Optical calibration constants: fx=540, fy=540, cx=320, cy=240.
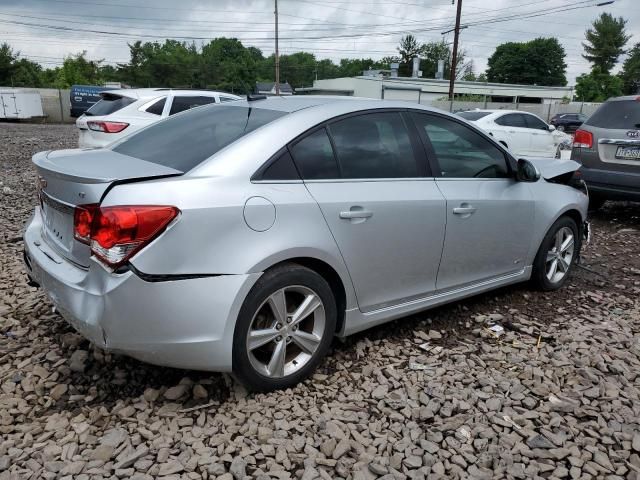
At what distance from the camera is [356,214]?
3.00 metres

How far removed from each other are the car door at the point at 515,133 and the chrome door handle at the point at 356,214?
1085 centimetres

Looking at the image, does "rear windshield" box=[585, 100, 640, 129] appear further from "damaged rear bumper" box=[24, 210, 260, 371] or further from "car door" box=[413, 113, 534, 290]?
"damaged rear bumper" box=[24, 210, 260, 371]

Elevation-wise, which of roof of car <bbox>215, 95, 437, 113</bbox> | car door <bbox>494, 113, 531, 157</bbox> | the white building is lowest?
car door <bbox>494, 113, 531, 157</bbox>

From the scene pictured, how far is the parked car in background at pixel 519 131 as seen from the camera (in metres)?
12.8

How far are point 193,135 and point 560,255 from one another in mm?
3210

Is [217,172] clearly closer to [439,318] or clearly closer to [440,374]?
[440,374]

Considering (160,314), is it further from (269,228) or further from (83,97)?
(83,97)

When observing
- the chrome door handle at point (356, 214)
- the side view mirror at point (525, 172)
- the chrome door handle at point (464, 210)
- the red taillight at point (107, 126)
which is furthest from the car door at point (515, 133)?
the chrome door handle at point (356, 214)

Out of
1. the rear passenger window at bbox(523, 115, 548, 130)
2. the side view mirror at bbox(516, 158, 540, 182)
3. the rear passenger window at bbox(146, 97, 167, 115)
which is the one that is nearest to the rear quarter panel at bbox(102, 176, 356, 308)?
the side view mirror at bbox(516, 158, 540, 182)

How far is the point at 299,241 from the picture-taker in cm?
273

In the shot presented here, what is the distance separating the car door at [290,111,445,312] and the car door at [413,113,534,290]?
0.14 metres

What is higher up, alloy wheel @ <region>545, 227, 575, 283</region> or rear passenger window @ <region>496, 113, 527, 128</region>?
rear passenger window @ <region>496, 113, 527, 128</region>

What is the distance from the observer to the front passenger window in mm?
3580

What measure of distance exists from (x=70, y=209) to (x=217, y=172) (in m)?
0.75
